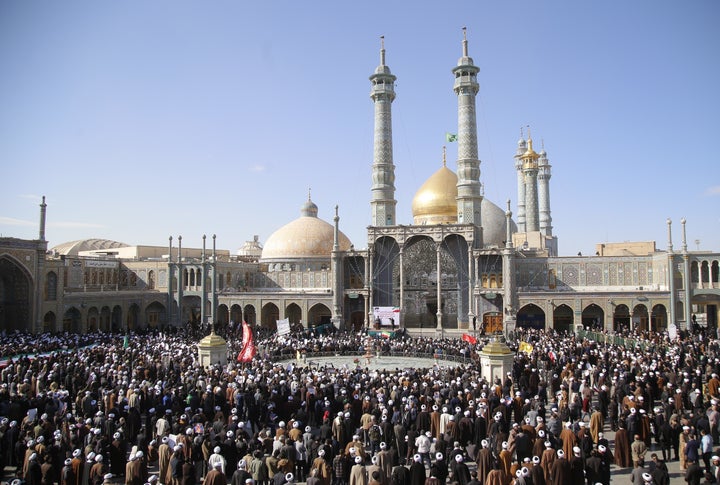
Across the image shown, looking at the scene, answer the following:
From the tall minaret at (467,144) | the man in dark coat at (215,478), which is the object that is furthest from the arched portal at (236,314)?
the man in dark coat at (215,478)

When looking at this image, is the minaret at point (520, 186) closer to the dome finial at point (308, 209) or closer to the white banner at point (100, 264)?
the dome finial at point (308, 209)

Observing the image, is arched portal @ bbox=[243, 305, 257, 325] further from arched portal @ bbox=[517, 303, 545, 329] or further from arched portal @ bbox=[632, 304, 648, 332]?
arched portal @ bbox=[632, 304, 648, 332]

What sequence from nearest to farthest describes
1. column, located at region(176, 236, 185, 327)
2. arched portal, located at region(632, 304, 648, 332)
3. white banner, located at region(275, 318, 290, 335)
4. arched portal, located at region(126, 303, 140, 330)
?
white banner, located at region(275, 318, 290, 335)
arched portal, located at region(632, 304, 648, 332)
arched portal, located at region(126, 303, 140, 330)
column, located at region(176, 236, 185, 327)

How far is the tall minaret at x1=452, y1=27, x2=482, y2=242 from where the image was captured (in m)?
42.6

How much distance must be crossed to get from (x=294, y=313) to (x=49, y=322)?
17638 mm

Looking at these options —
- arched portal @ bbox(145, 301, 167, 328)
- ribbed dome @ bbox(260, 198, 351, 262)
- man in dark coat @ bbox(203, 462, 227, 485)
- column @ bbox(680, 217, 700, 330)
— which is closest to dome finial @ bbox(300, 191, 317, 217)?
ribbed dome @ bbox(260, 198, 351, 262)

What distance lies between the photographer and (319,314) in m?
45.8

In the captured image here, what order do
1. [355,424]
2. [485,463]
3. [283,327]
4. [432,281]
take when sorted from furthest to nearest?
[432,281] → [283,327] → [355,424] → [485,463]

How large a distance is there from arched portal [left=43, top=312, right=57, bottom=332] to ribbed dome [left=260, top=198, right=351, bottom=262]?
21493 millimetres

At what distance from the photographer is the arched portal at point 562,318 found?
3966cm

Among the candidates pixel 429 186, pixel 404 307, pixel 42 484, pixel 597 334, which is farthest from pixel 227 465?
pixel 429 186

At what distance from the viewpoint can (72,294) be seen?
39781 millimetres

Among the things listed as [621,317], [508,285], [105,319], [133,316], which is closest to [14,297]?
[105,319]

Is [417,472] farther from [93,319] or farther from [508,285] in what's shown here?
[93,319]
